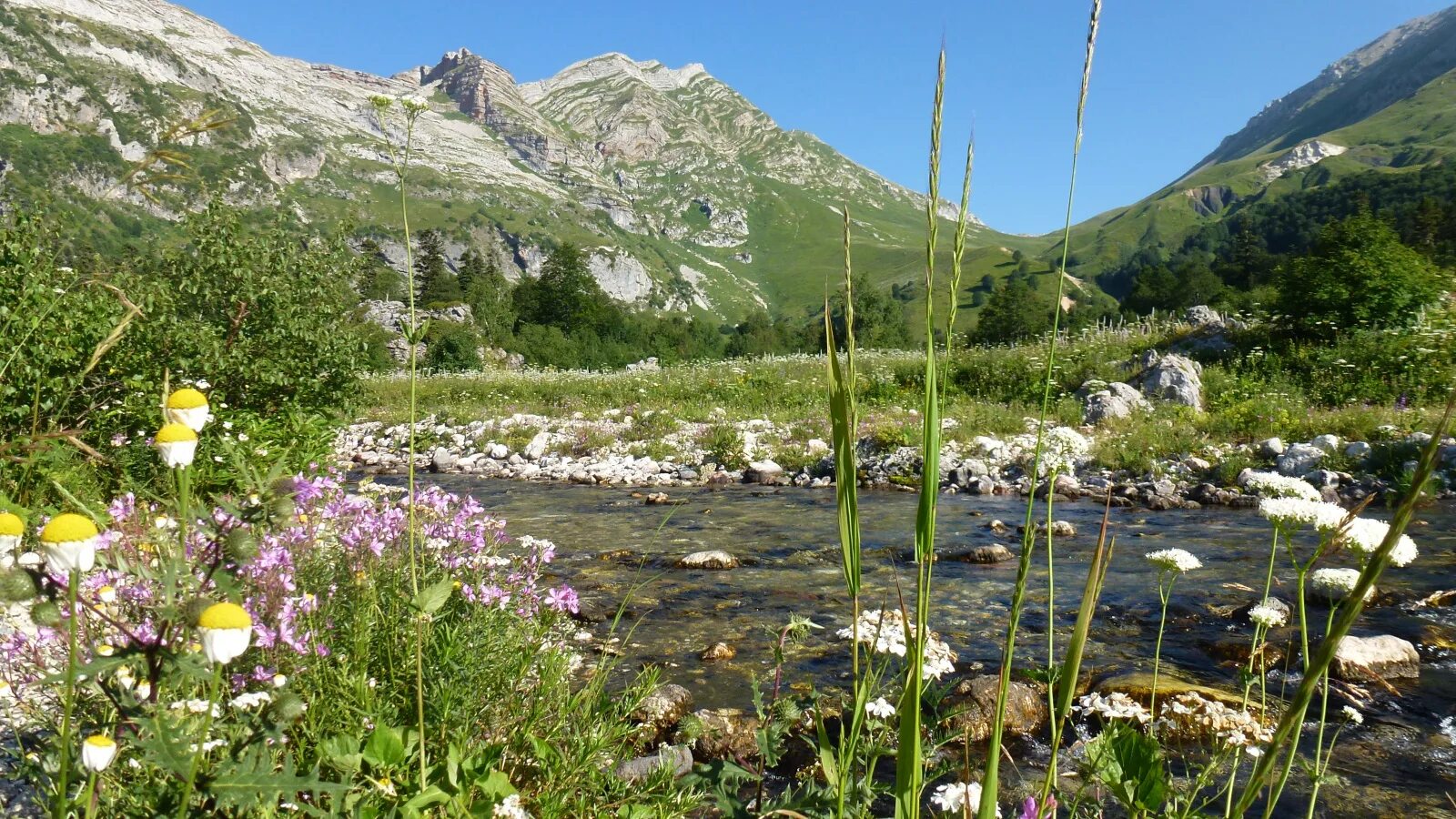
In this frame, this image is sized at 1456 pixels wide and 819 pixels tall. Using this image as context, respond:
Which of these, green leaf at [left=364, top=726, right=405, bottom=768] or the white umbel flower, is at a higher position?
the white umbel flower

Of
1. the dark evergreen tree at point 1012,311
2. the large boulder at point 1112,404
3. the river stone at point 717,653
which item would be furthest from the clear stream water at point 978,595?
the dark evergreen tree at point 1012,311

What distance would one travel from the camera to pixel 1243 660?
209 inches

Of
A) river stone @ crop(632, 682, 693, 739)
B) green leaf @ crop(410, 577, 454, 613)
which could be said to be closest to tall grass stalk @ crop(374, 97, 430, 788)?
green leaf @ crop(410, 577, 454, 613)

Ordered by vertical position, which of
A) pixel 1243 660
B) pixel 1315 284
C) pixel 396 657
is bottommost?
pixel 1243 660

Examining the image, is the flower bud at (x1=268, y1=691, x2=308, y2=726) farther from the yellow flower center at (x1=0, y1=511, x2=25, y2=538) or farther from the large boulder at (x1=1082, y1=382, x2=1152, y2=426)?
the large boulder at (x1=1082, y1=382, x2=1152, y2=426)

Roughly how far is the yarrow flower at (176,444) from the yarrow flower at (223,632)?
0.22 metres

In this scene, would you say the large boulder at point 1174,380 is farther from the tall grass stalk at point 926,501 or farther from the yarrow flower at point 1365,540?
the tall grass stalk at point 926,501

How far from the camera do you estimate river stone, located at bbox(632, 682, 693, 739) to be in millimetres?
4102

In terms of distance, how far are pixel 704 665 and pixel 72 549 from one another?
15.4ft

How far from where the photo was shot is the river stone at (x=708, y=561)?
26.8 feet

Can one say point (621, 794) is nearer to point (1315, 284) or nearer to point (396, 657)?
point (396, 657)

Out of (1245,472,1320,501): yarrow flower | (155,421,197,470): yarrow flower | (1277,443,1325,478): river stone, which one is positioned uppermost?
(155,421,197,470): yarrow flower

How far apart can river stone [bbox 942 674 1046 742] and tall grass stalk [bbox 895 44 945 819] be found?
10.8 ft

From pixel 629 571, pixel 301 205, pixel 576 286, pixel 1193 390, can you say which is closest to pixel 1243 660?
pixel 629 571
